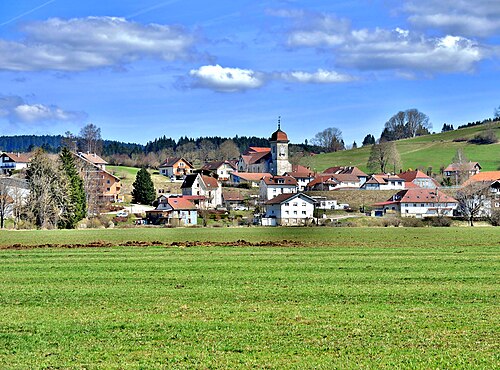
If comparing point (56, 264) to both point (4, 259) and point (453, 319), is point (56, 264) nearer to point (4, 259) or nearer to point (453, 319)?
point (4, 259)

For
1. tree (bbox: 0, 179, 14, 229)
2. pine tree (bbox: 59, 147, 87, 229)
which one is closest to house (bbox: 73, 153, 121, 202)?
pine tree (bbox: 59, 147, 87, 229)

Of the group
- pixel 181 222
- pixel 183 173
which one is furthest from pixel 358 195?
pixel 183 173

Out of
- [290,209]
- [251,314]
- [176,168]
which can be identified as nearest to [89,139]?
[176,168]

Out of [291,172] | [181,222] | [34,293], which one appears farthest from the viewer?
[291,172]

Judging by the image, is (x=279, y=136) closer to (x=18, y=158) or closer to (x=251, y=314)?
(x=18, y=158)

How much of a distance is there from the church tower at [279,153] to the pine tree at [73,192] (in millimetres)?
80589

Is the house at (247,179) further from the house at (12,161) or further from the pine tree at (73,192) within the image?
the pine tree at (73,192)

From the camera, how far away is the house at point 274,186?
140 m

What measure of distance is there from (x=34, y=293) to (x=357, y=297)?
10.7 meters

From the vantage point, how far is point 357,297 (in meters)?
20.7

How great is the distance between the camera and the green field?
13.6 metres

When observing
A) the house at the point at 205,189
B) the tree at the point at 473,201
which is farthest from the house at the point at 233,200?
the tree at the point at 473,201

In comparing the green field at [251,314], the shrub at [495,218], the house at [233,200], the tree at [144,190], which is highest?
the tree at [144,190]

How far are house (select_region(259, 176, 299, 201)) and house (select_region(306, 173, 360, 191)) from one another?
5.97 meters
